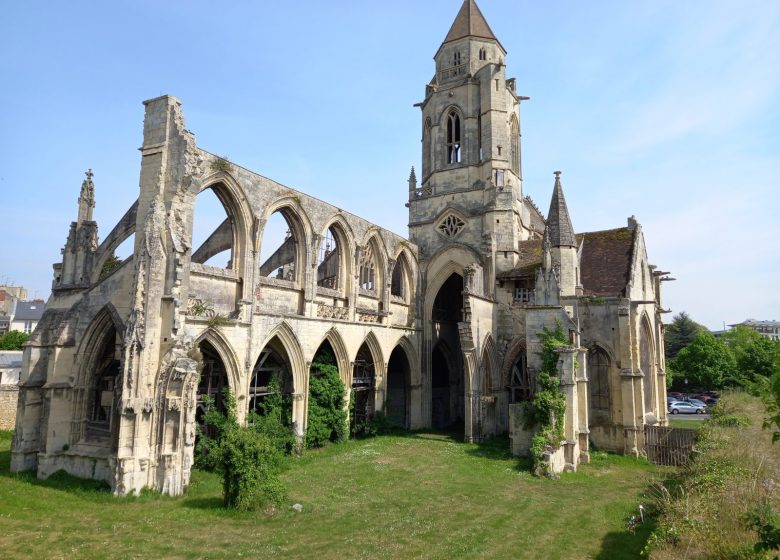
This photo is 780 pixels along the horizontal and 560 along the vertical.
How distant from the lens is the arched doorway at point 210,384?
1520 cm

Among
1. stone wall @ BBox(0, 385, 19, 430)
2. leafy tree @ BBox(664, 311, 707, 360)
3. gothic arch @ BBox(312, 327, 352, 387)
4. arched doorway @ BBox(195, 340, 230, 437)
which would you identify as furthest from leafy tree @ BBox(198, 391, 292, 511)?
leafy tree @ BBox(664, 311, 707, 360)

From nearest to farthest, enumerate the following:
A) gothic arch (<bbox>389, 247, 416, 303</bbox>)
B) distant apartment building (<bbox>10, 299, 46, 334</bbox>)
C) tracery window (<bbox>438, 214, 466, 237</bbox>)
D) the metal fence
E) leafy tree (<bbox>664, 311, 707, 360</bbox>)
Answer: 1. the metal fence
2. gothic arch (<bbox>389, 247, 416, 303</bbox>)
3. tracery window (<bbox>438, 214, 466, 237</bbox>)
4. leafy tree (<bbox>664, 311, 707, 360</bbox>)
5. distant apartment building (<bbox>10, 299, 46, 334</bbox>)

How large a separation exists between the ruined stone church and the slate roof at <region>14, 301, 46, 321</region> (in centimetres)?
5620

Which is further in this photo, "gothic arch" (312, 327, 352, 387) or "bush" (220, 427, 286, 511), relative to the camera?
"gothic arch" (312, 327, 352, 387)

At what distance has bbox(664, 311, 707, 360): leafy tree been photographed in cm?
5153

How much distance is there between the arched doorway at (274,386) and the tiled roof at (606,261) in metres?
12.3

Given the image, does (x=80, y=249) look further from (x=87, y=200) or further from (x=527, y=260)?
(x=527, y=260)

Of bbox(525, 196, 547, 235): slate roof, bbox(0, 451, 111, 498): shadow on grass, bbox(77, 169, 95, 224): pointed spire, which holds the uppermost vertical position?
bbox(525, 196, 547, 235): slate roof

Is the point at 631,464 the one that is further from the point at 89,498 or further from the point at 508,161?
the point at 89,498

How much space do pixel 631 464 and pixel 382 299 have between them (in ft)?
36.4

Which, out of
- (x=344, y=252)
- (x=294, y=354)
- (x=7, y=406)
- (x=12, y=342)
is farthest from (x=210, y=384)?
(x=12, y=342)

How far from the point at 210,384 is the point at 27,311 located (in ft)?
204

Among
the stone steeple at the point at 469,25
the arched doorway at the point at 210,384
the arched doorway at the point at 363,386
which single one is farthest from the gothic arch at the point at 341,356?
the stone steeple at the point at 469,25

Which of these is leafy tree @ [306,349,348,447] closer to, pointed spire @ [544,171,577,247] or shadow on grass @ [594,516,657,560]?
pointed spire @ [544,171,577,247]
